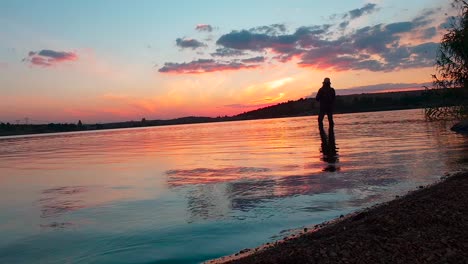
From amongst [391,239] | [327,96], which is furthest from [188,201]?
[327,96]

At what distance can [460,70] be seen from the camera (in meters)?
12.7

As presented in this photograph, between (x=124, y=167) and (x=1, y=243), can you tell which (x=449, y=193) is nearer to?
(x=1, y=243)

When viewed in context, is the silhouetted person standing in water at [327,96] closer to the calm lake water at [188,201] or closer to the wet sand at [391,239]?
the calm lake water at [188,201]

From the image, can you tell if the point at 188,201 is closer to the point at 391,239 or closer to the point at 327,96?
the point at 391,239

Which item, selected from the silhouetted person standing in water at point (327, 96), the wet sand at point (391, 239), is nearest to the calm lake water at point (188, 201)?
the wet sand at point (391, 239)

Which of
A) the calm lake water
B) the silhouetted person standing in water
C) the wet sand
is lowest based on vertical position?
the calm lake water

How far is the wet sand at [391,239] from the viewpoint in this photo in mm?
3750

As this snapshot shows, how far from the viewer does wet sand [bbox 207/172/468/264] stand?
3750mm

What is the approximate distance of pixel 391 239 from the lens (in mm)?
4152

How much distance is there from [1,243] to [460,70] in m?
12.0

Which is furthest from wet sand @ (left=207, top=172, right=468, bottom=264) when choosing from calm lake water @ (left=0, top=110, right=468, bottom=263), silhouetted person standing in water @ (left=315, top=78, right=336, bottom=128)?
silhouetted person standing in water @ (left=315, top=78, right=336, bottom=128)

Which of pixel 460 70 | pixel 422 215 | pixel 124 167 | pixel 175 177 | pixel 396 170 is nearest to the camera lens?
pixel 422 215

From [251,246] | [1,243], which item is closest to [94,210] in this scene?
[1,243]

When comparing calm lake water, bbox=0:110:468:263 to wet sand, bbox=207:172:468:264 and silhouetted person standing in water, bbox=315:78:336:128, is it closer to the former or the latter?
wet sand, bbox=207:172:468:264
